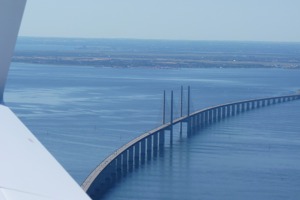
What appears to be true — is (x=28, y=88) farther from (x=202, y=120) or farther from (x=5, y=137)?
(x=5, y=137)

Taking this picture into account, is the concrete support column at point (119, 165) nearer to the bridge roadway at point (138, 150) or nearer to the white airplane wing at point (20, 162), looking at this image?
the bridge roadway at point (138, 150)

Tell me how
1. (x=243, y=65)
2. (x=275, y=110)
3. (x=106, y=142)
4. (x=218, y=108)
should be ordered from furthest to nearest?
(x=243, y=65)
(x=275, y=110)
(x=218, y=108)
(x=106, y=142)

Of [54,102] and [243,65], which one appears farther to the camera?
[243,65]

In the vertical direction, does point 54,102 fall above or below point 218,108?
below

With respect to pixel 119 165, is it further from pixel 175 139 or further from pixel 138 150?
pixel 175 139

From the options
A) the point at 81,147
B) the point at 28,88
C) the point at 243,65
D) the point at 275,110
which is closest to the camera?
the point at 81,147

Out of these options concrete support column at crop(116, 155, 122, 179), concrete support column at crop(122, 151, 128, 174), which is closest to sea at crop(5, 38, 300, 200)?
concrete support column at crop(116, 155, 122, 179)

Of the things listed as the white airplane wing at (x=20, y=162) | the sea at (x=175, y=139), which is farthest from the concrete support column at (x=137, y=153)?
the white airplane wing at (x=20, y=162)

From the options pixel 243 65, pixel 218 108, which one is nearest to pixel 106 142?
pixel 218 108
